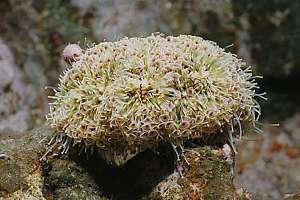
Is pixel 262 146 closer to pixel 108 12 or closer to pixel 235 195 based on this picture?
pixel 108 12

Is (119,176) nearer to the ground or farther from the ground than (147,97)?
nearer to the ground

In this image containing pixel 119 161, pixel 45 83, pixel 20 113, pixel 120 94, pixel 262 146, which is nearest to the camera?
pixel 120 94

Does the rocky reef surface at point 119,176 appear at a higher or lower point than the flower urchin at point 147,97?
lower

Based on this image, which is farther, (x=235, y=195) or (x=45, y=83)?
(x=45, y=83)

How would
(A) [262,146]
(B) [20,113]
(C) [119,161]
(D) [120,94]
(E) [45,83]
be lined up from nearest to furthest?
(D) [120,94] < (C) [119,161] < (B) [20,113] < (E) [45,83] < (A) [262,146]

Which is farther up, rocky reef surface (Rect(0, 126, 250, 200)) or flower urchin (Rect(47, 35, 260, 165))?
flower urchin (Rect(47, 35, 260, 165))

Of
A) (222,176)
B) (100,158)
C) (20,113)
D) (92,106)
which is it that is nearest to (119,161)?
(100,158)

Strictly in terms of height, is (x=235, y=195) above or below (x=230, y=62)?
below

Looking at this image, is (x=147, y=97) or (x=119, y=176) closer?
(x=147, y=97)
